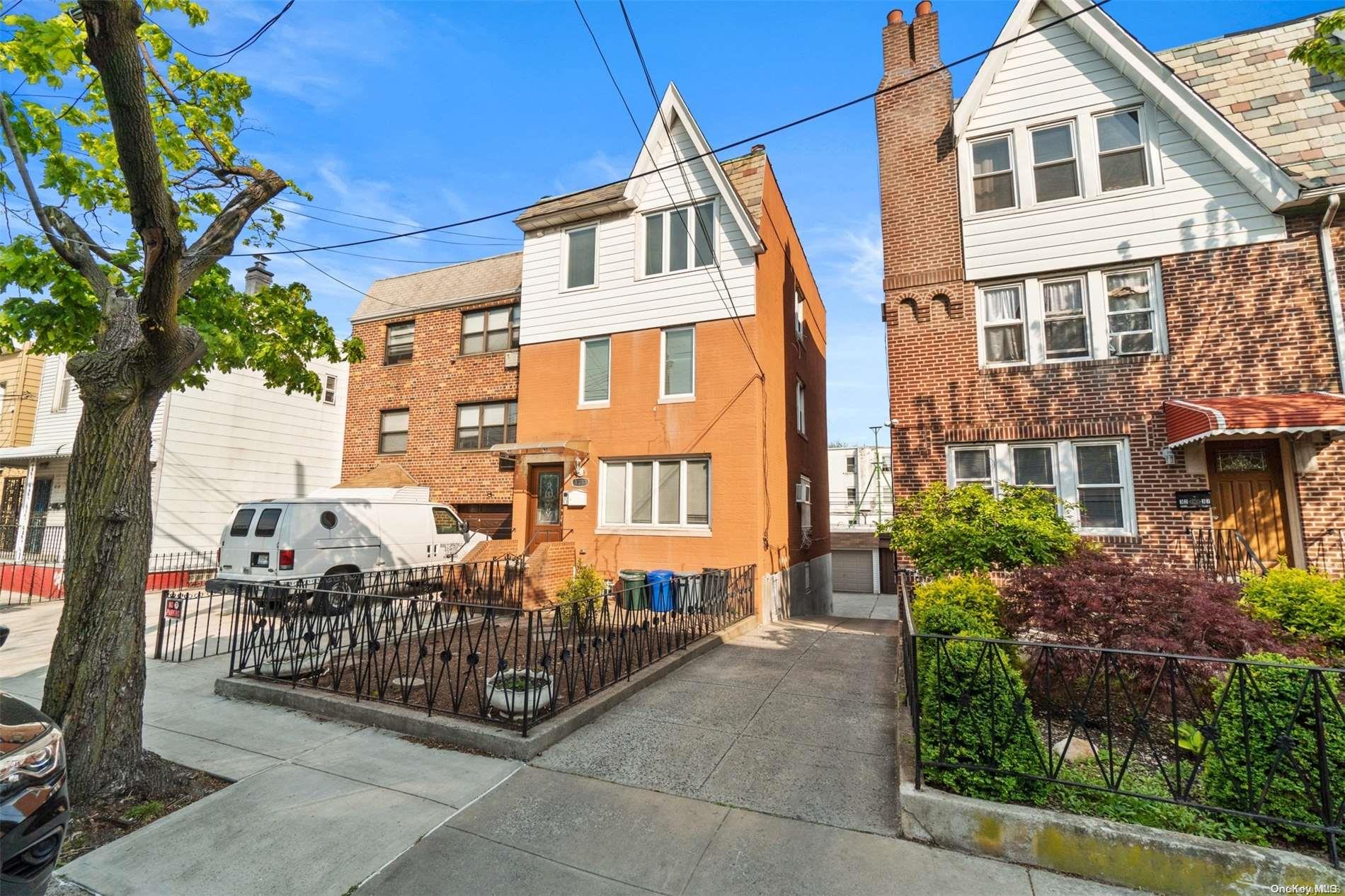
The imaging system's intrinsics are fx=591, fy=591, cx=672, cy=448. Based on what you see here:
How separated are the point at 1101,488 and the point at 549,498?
11830 mm

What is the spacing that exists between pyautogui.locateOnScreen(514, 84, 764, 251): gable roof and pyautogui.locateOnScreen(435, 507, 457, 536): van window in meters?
7.95

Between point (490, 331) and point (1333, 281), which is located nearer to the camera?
point (1333, 281)

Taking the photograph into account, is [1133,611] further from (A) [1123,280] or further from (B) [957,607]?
(A) [1123,280]

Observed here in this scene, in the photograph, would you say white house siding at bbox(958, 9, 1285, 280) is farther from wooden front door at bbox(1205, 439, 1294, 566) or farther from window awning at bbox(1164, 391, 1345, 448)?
wooden front door at bbox(1205, 439, 1294, 566)

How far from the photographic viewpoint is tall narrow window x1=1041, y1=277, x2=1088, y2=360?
10.7 meters

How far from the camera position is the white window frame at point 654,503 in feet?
43.5

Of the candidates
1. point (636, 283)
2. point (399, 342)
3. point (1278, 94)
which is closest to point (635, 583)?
point (636, 283)

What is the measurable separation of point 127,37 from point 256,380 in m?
17.5

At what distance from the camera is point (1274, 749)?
376cm

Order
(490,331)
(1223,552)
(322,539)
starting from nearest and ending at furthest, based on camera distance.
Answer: (1223,552) → (322,539) → (490,331)

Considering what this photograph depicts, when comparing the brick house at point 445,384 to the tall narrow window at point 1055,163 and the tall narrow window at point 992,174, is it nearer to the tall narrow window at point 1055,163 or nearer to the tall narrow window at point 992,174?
the tall narrow window at point 992,174

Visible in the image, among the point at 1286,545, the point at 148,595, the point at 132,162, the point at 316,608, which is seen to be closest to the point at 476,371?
the point at 148,595

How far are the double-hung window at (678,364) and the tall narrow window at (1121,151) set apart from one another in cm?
843

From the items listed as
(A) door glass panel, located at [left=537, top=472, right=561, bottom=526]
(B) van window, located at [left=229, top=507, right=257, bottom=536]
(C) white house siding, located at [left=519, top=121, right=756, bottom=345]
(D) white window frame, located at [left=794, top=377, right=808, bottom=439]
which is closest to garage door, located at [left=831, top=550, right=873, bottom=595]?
(D) white window frame, located at [left=794, top=377, right=808, bottom=439]
